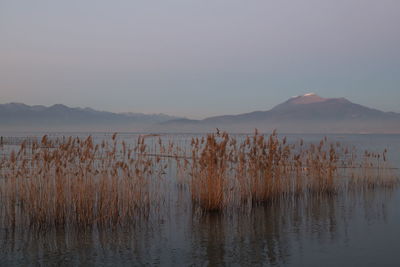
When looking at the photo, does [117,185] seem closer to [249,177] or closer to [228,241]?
[228,241]

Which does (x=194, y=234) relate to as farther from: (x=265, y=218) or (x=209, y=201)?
(x=265, y=218)

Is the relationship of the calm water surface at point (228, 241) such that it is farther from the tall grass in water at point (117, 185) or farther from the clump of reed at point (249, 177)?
the clump of reed at point (249, 177)

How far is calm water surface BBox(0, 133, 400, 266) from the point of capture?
606 centimetres

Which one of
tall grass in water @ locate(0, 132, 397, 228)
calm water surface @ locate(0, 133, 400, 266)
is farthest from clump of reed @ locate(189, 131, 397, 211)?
calm water surface @ locate(0, 133, 400, 266)

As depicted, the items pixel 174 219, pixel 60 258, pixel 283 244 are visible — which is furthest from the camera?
pixel 174 219

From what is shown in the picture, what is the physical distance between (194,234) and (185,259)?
4.32 ft

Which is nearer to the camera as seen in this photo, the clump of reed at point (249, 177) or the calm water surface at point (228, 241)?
the calm water surface at point (228, 241)

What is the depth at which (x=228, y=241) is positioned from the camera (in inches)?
275

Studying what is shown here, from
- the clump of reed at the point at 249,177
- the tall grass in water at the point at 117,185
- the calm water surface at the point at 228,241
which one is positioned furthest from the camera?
the clump of reed at the point at 249,177

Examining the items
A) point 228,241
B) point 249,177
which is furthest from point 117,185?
point 249,177

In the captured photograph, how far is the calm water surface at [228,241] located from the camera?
19.9 feet

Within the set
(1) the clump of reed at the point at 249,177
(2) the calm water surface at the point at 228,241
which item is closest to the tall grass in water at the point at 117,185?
(1) the clump of reed at the point at 249,177

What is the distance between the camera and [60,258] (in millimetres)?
6059

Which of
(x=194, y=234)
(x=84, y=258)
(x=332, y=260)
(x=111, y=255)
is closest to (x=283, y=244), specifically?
(x=332, y=260)
